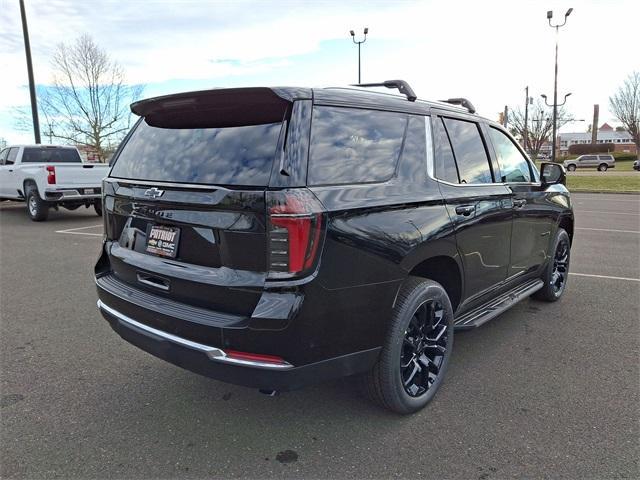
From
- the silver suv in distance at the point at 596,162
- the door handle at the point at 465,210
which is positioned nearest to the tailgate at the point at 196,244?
the door handle at the point at 465,210

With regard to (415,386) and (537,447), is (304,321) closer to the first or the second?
(415,386)

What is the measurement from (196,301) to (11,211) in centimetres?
1476

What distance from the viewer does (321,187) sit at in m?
2.38

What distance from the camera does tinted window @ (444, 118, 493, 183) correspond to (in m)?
3.46

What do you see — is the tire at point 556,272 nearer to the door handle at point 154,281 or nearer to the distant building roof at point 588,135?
the door handle at point 154,281

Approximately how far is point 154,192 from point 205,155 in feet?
1.16

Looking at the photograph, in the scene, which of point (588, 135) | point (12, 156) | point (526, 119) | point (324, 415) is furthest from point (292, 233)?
point (588, 135)

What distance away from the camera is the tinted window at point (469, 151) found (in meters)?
3.46

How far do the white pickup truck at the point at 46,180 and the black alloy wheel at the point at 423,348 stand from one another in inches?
410

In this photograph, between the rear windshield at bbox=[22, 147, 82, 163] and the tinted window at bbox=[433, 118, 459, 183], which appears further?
the rear windshield at bbox=[22, 147, 82, 163]

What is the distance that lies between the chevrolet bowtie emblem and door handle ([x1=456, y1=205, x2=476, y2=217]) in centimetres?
185

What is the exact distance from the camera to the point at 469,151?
11.9ft

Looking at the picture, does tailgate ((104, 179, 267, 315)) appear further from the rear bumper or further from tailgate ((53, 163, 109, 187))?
tailgate ((53, 163, 109, 187))

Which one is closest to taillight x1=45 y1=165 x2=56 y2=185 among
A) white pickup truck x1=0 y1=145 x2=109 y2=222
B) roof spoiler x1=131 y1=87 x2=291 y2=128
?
white pickup truck x1=0 y1=145 x2=109 y2=222
